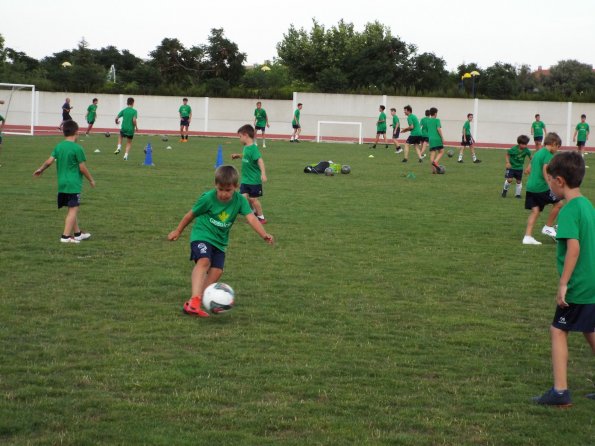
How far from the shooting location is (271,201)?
1738 cm

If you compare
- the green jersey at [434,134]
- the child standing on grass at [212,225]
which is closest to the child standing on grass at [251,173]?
the child standing on grass at [212,225]

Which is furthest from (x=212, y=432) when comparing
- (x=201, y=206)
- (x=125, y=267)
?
(x=125, y=267)

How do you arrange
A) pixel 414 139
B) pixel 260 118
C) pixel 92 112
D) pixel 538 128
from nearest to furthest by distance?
pixel 414 139 < pixel 538 128 < pixel 260 118 < pixel 92 112

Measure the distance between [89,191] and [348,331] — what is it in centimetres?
1151

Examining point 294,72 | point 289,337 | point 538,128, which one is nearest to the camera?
point 289,337

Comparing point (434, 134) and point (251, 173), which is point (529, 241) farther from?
point (434, 134)

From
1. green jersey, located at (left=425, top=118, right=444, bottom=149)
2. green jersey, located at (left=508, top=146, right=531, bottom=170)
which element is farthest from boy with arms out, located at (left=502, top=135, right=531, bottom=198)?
green jersey, located at (left=425, top=118, right=444, bottom=149)

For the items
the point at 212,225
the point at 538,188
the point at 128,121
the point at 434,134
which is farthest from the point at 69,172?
the point at 434,134

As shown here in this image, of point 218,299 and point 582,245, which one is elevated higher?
point 582,245

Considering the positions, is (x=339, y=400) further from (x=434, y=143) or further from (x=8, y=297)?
(x=434, y=143)

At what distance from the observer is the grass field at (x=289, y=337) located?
520 cm

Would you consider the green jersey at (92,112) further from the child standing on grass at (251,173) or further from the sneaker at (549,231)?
the sneaker at (549,231)

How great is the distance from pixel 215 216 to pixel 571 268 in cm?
360

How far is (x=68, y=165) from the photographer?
1165cm
